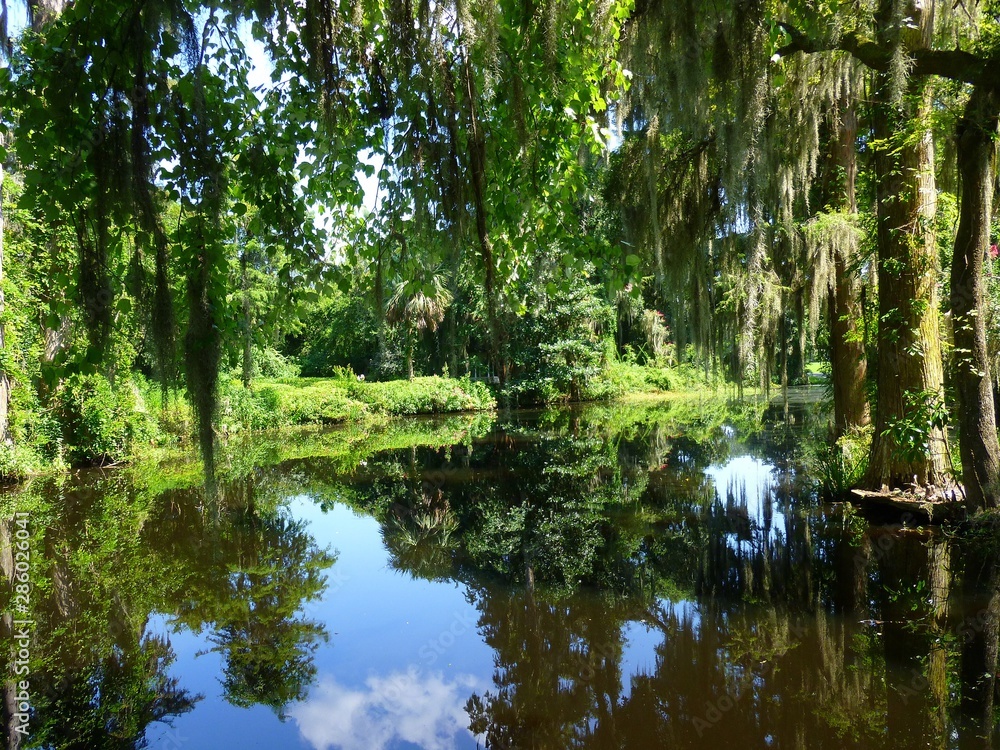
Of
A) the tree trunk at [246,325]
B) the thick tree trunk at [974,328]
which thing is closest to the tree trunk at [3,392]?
the tree trunk at [246,325]

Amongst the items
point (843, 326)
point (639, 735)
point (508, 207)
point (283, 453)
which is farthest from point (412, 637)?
point (283, 453)

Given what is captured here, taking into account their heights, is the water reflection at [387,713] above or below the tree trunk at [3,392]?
below

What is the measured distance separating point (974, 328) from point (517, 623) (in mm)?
3565

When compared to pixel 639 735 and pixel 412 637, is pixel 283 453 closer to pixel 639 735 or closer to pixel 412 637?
pixel 412 637

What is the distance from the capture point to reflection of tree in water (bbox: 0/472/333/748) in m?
3.04

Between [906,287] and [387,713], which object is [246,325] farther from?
[906,287]

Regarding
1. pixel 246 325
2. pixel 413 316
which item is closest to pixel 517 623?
pixel 246 325

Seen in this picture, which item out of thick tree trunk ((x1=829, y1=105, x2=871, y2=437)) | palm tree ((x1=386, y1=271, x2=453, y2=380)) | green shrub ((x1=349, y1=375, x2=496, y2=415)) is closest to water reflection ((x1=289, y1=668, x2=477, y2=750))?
thick tree trunk ((x1=829, y1=105, x2=871, y2=437))

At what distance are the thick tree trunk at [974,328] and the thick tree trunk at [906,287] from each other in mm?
586

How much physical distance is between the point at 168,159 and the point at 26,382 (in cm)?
744

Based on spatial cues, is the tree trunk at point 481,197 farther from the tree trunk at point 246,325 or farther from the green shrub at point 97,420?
the green shrub at point 97,420

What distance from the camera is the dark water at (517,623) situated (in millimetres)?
2766

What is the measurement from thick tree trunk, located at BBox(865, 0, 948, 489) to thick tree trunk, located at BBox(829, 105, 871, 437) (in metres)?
1.16

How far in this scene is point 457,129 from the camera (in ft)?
9.36
